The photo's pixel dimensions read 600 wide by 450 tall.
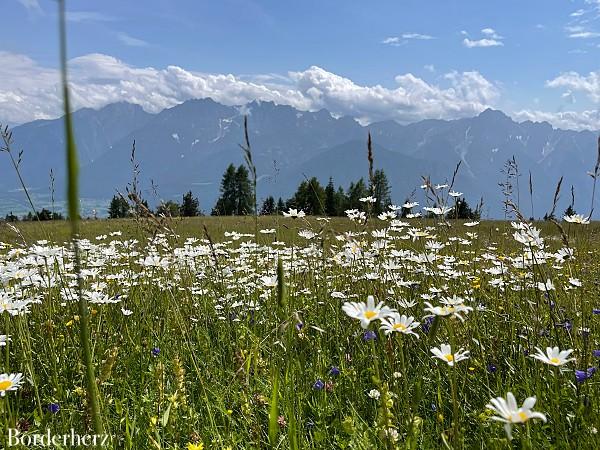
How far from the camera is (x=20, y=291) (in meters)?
3.77

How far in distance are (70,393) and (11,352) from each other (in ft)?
2.83

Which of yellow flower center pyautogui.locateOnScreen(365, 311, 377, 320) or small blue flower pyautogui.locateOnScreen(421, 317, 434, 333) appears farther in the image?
small blue flower pyautogui.locateOnScreen(421, 317, 434, 333)

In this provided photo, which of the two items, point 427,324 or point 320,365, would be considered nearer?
point 320,365

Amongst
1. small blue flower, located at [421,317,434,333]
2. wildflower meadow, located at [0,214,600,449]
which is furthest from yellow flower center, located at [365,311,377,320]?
small blue flower, located at [421,317,434,333]

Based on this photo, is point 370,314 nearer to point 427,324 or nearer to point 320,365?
point 320,365

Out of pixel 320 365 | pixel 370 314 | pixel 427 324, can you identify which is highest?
pixel 370 314

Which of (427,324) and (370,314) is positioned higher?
(370,314)

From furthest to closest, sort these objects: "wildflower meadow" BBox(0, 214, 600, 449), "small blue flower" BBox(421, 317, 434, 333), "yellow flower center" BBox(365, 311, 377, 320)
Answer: "small blue flower" BBox(421, 317, 434, 333), "wildflower meadow" BBox(0, 214, 600, 449), "yellow flower center" BBox(365, 311, 377, 320)

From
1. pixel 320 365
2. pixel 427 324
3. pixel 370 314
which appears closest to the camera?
pixel 370 314

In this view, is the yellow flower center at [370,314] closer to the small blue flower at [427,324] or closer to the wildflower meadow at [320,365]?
the wildflower meadow at [320,365]

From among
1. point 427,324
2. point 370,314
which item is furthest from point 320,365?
point 370,314

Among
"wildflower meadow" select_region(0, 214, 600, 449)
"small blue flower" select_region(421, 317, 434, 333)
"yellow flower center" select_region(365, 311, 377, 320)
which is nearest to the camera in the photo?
"yellow flower center" select_region(365, 311, 377, 320)

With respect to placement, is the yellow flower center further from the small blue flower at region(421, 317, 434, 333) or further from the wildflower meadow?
the small blue flower at region(421, 317, 434, 333)

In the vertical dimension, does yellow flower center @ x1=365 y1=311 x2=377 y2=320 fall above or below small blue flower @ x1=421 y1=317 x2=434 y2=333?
above
